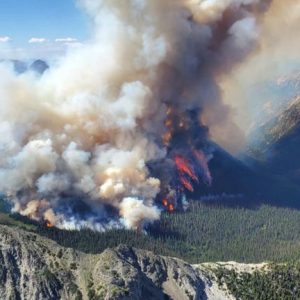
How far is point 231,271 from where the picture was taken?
18662cm

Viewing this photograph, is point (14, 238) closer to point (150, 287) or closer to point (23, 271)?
point (23, 271)

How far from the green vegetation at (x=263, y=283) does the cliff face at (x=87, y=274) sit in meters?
4.98

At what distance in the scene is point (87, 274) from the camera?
522ft

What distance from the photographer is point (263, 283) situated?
18200 cm

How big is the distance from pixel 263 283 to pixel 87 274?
174 ft

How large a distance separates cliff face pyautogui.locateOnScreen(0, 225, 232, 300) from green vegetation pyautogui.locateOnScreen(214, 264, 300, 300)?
4.98m

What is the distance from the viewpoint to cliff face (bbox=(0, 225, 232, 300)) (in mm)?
153500

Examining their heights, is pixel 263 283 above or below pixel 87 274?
above

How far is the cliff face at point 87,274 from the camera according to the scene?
153500 mm

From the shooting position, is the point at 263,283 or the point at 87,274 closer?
the point at 87,274

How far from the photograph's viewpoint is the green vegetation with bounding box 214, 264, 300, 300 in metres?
177

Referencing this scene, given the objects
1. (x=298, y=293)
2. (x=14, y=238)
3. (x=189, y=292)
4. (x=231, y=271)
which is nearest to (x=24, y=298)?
(x=14, y=238)

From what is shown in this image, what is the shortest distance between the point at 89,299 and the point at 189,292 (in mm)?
29880

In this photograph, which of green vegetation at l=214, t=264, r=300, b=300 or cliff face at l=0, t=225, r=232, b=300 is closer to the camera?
cliff face at l=0, t=225, r=232, b=300
